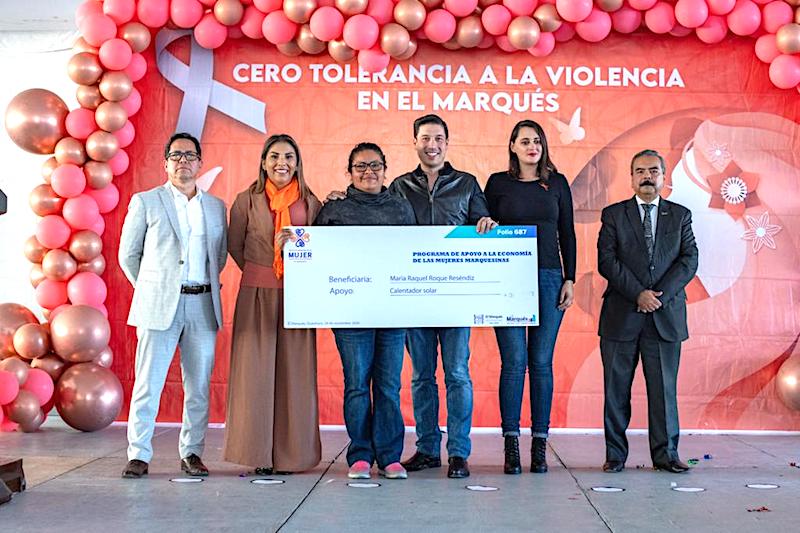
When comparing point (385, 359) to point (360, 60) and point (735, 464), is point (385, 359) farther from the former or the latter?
point (360, 60)

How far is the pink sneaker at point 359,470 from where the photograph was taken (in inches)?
156

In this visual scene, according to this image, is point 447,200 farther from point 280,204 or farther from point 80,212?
point 80,212

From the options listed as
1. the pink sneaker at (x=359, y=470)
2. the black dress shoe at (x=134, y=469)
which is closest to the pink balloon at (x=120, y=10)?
the black dress shoe at (x=134, y=469)

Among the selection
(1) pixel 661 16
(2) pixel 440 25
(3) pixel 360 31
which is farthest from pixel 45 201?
(1) pixel 661 16

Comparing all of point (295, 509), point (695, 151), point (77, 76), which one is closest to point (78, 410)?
point (77, 76)

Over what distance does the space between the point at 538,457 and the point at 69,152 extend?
10.6 feet

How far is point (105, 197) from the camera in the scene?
5.57 meters

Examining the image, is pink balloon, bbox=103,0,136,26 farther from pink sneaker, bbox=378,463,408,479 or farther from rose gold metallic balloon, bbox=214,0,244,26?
pink sneaker, bbox=378,463,408,479

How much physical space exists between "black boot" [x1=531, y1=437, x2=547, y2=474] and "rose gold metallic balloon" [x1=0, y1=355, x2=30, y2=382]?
2.83 metres

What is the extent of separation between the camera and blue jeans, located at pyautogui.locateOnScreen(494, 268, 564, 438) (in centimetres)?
416

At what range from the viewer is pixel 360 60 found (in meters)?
5.51

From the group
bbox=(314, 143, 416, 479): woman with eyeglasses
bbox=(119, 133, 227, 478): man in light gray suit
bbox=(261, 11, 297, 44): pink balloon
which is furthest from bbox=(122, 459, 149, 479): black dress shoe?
bbox=(261, 11, 297, 44): pink balloon

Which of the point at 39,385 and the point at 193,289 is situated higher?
the point at 193,289

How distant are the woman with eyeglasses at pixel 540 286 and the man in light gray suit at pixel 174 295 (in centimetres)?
131
